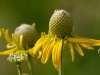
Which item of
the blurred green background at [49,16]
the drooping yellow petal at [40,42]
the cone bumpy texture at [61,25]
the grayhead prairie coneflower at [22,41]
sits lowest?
the blurred green background at [49,16]

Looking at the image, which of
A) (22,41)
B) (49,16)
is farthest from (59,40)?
(49,16)

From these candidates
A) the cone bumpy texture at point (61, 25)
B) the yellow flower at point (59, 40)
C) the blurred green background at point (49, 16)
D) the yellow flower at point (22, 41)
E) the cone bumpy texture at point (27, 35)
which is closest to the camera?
the yellow flower at point (59, 40)

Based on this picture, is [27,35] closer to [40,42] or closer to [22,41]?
[22,41]

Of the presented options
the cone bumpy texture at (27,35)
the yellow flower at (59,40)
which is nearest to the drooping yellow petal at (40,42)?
the yellow flower at (59,40)

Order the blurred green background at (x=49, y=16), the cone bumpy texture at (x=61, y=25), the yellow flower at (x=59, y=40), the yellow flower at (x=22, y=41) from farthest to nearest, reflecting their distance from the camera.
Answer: the blurred green background at (x=49, y=16)
the yellow flower at (x=22, y=41)
the cone bumpy texture at (x=61, y=25)
the yellow flower at (x=59, y=40)

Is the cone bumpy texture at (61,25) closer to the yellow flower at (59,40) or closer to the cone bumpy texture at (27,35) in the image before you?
the yellow flower at (59,40)

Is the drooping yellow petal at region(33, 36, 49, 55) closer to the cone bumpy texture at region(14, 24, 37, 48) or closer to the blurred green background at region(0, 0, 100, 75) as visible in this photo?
the cone bumpy texture at region(14, 24, 37, 48)
